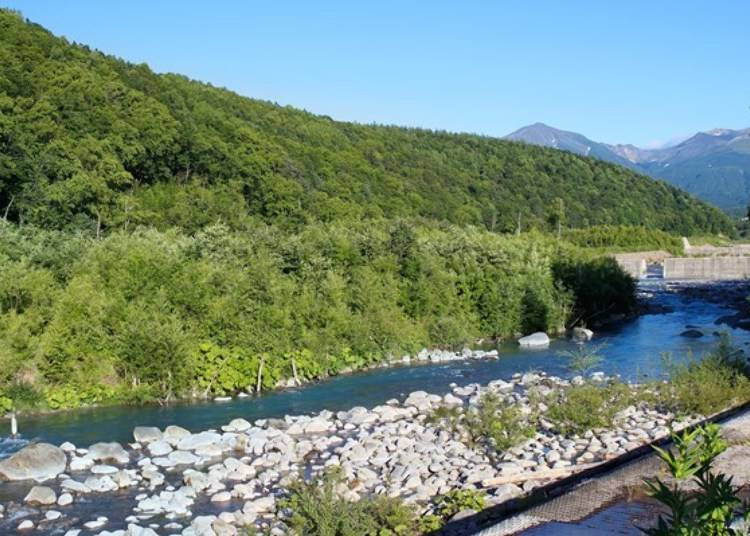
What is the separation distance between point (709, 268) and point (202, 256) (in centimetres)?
5275

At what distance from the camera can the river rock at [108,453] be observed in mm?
14609

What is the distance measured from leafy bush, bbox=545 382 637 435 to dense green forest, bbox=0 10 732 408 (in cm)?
914

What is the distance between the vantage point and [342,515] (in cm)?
928

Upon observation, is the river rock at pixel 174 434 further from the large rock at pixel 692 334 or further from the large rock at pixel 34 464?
the large rock at pixel 692 334

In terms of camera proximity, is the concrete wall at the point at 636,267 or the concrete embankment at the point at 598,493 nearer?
the concrete embankment at the point at 598,493

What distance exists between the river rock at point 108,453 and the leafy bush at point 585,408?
838 cm

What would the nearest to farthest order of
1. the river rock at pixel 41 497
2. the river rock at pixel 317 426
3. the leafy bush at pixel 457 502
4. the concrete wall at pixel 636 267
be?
1. the leafy bush at pixel 457 502
2. the river rock at pixel 41 497
3. the river rock at pixel 317 426
4. the concrete wall at pixel 636 267

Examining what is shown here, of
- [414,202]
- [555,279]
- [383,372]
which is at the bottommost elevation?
[383,372]

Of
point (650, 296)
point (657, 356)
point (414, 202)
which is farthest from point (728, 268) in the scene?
point (657, 356)

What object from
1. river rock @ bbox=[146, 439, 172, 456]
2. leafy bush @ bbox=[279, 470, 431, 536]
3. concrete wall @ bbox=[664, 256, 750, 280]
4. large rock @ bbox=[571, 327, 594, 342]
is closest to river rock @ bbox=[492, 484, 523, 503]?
leafy bush @ bbox=[279, 470, 431, 536]

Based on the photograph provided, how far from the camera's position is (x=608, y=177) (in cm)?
12344

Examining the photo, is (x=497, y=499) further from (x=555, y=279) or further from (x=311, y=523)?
(x=555, y=279)

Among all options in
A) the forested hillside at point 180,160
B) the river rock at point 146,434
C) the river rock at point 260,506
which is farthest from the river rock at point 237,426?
the forested hillside at point 180,160

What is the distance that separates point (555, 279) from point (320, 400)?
17892mm
